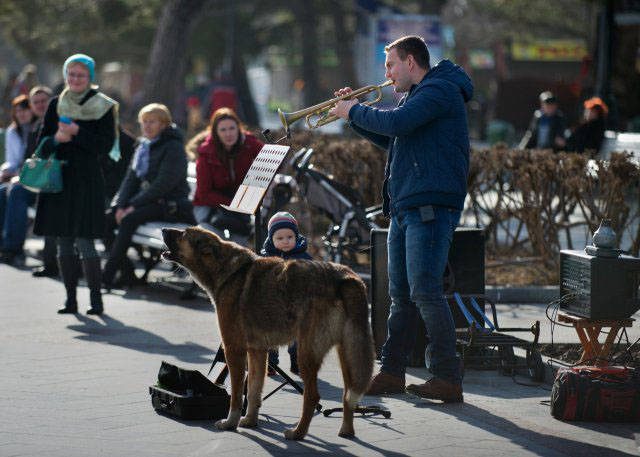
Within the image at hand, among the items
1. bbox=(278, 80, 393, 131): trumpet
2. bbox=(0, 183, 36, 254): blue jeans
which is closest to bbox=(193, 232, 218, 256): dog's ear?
bbox=(278, 80, 393, 131): trumpet

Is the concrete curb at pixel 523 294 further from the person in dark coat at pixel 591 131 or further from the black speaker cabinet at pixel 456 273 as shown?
the person in dark coat at pixel 591 131

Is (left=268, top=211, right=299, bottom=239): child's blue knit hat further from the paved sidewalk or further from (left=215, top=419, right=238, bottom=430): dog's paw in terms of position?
(left=215, top=419, right=238, bottom=430): dog's paw

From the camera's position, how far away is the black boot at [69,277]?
37.1 feet

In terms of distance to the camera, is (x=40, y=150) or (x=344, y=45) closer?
(x=40, y=150)

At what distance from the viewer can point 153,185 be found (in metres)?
12.7

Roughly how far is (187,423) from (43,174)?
411cm

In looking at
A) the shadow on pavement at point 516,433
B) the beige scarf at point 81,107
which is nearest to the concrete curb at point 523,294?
the beige scarf at point 81,107

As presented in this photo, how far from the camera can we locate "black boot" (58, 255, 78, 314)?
446 inches

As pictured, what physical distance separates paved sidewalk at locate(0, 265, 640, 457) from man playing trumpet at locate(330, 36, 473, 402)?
0.42 meters

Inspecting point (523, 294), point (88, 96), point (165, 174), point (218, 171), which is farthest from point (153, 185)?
point (523, 294)

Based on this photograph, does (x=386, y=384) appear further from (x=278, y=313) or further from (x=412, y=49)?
(x=412, y=49)

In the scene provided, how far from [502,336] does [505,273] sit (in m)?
4.61

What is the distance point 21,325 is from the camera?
10812 millimetres

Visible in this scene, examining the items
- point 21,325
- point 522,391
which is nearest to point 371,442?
point 522,391
